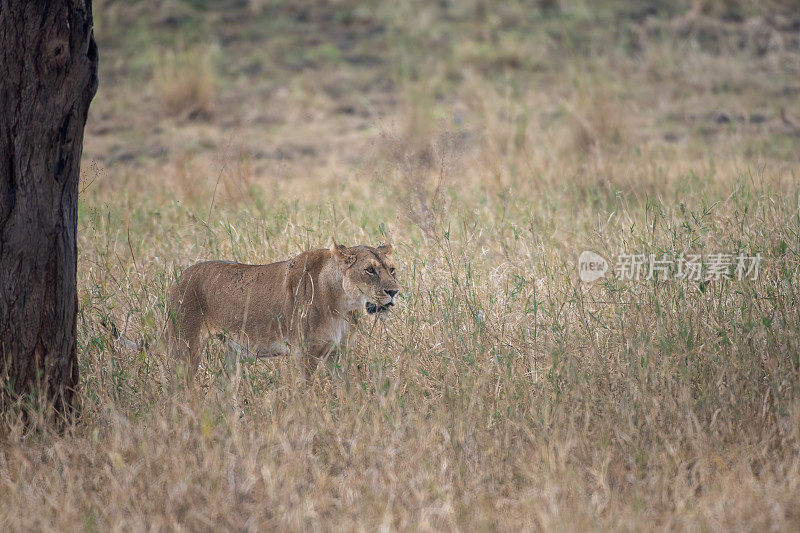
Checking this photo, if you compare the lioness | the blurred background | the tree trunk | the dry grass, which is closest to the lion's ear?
the lioness

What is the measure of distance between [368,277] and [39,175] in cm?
148

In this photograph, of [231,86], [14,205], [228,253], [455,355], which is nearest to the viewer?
[14,205]

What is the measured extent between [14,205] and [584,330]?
8.86 ft

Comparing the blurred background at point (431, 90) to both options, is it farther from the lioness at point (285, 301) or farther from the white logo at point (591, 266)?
the lioness at point (285, 301)

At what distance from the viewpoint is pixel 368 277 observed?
4.02 meters

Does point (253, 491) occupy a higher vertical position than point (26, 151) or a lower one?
lower

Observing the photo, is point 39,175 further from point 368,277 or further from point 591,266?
point 591,266

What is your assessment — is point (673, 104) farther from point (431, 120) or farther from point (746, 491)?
point (746, 491)

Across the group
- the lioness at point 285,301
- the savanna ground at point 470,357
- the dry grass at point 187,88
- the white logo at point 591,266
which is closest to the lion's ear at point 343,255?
the lioness at point 285,301

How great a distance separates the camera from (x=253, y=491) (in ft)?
10.4

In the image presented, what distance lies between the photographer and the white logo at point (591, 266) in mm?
5074

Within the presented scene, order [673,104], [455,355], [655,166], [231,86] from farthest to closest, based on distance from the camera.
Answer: [231,86]
[673,104]
[655,166]
[455,355]

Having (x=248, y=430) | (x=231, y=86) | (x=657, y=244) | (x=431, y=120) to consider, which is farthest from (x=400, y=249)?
(x=231, y=86)

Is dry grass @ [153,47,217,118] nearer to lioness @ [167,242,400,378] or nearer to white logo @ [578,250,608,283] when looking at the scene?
white logo @ [578,250,608,283]
